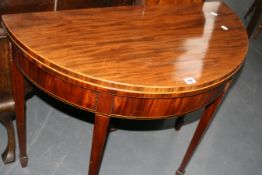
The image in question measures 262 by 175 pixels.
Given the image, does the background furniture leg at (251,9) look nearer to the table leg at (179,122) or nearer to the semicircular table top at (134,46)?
the table leg at (179,122)

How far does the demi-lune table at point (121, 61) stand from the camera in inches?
35.2

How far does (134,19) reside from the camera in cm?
121

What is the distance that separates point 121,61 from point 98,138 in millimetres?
261

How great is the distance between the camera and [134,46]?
1047 mm

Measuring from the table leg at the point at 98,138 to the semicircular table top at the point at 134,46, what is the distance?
144mm

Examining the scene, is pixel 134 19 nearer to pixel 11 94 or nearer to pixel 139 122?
pixel 11 94

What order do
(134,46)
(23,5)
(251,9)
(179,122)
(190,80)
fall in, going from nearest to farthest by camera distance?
(190,80) → (134,46) → (23,5) → (179,122) → (251,9)

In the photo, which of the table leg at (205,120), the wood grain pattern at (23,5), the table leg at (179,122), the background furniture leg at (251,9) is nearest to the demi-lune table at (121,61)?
the table leg at (205,120)

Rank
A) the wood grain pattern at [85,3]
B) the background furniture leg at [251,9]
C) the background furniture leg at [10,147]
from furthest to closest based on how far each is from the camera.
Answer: the background furniture leg at [251,9]
the wood grain pattern at [85,3]
the background furniture leg at [10,147]

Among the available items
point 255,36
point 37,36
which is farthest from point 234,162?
point 255,36

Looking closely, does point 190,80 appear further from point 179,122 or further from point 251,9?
point 251,9

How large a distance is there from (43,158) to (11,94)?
1.31 ft

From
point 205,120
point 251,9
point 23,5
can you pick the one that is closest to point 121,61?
point 205,120

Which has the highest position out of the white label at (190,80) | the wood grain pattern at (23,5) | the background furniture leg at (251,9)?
the white label at (190,80)
